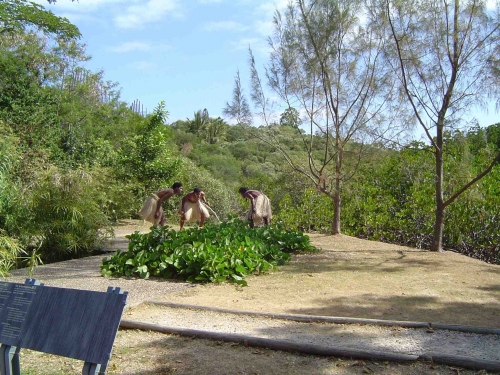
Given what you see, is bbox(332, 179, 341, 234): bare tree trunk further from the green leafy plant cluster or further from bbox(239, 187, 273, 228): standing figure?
the green leafy plant cluster

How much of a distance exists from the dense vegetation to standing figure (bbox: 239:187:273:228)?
2.60 ft

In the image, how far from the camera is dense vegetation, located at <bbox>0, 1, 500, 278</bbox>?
34.2 ft

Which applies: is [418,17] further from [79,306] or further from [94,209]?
[79,306]

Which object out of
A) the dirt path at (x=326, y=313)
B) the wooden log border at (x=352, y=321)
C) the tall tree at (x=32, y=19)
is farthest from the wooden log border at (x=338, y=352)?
the tall tree at (x=32, y=19)

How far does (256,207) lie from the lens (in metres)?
12.8

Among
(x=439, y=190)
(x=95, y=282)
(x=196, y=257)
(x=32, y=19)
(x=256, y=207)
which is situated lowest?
(x=95, y=282)

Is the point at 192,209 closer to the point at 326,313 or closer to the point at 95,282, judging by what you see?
the point at 95,282

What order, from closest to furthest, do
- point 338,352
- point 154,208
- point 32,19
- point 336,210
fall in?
point 338,352 < point 154,208 < point 336,210 < point 32,19

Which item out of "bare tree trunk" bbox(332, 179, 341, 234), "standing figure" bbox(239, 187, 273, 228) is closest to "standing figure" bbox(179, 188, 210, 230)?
"standing figure" bbox(239, 187, 273, 228)

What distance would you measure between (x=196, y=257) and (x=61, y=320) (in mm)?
4603

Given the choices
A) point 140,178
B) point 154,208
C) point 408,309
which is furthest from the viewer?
point 140,178

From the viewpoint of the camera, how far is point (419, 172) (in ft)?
44.9

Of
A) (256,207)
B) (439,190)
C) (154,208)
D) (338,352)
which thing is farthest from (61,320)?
(256,207)

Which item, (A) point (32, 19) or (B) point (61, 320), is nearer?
(B) point (61, 320)
